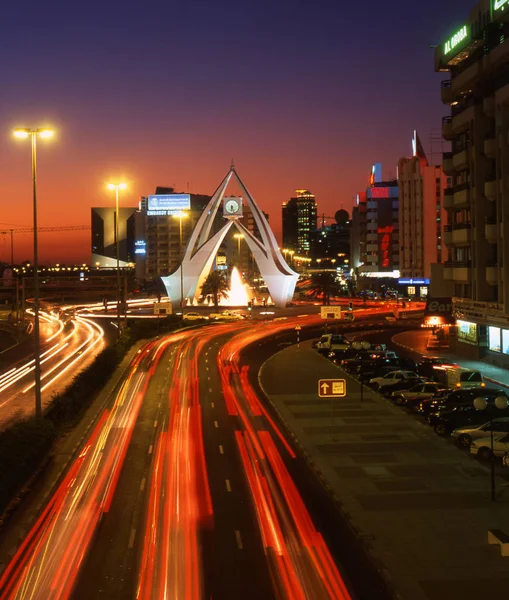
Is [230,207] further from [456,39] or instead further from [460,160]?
[456,39]

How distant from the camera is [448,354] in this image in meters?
46.7

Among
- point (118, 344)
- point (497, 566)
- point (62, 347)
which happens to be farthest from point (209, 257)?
point (497, 566)

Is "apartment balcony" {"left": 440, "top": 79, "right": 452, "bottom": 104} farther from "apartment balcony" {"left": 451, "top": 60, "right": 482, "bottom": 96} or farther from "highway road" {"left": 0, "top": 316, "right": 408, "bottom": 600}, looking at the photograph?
"highway road" {"left": 0, "top": 316, "right": 408, "bottom": 600}

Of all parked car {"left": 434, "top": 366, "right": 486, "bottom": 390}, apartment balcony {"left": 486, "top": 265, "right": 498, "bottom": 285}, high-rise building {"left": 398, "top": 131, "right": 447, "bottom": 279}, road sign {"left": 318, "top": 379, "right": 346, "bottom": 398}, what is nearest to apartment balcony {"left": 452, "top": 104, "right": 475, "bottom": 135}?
apartment balcony {"left": 486, "top": 265, "right": 498, "bottom": 285}

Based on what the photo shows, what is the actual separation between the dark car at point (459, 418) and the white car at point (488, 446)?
264 centimetres

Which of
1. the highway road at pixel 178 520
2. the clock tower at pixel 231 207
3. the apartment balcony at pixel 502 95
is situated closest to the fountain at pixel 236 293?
the clock tower at pixel 231 207

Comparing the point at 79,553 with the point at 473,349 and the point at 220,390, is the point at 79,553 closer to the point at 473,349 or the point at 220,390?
the point at 220,390

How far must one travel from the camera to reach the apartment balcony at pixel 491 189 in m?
38.8

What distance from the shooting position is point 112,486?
1747 cm

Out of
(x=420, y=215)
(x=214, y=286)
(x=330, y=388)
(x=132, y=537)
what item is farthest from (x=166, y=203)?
(x=132, y=537)

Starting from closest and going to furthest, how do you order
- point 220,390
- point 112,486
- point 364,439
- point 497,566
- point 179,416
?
point 497,566, point 112,486, point 364,439, point 179,416, point 220,390

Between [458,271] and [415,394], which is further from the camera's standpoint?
[458,271]

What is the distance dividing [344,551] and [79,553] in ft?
16.8

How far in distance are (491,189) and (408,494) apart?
2680 centimetres
